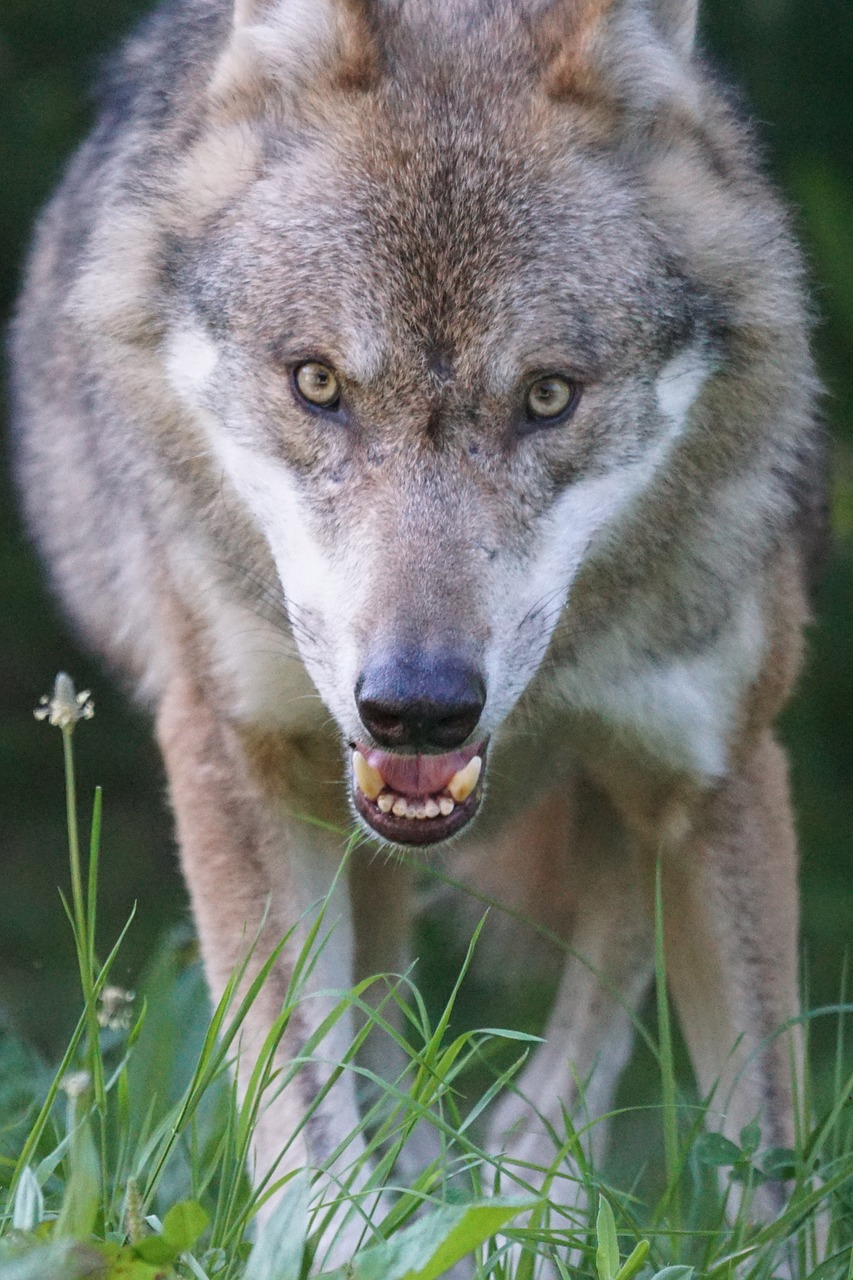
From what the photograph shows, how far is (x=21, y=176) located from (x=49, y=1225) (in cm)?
457

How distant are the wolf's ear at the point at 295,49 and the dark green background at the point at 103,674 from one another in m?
2.14

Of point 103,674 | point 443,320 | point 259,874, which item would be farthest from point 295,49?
point 103,674

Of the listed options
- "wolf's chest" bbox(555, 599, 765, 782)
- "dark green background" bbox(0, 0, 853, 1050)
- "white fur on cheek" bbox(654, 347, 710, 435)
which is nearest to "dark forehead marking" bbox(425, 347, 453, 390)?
"white fur on cheek" bbox(654, 347, 710, 435)

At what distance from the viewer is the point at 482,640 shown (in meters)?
2.61

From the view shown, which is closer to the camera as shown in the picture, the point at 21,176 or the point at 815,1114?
the point at 815,1114

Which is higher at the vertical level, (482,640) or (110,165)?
(110,165)

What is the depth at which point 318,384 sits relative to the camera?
2.84 metres

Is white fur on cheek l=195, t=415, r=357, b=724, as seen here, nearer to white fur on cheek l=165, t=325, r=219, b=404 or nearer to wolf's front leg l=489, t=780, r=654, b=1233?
white fur on cheek l=165, t=325, r=219, b=404

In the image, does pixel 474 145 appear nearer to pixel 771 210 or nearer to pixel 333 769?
pixel 771 210

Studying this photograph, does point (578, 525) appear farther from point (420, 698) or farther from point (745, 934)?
point (745, 934)

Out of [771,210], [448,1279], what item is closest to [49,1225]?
[448,1279]

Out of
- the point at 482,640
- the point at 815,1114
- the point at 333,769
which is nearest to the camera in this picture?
the point at 482,640

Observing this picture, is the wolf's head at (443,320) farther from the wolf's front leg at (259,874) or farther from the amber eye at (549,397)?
the wolf's front leg at (259,874)

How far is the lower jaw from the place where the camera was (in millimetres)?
2711
